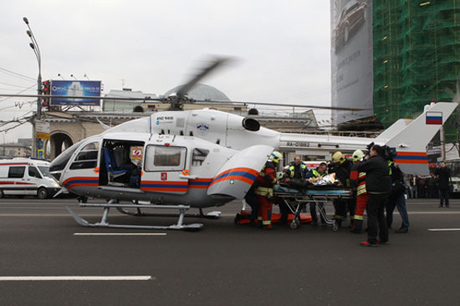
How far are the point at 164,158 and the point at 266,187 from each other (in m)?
2.43

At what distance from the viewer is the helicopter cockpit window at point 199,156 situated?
854 cm

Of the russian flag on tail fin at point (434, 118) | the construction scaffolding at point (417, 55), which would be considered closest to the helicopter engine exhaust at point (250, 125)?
the russian flag on tail fin at point (434, 118)

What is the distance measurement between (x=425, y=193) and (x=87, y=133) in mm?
30454

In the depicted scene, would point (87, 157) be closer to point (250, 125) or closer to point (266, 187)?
point (250, 125)

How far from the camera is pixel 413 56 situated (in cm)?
2980

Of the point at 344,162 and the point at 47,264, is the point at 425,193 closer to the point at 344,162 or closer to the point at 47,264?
the point at 344,162

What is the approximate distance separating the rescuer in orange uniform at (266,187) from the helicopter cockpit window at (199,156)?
1.35 m

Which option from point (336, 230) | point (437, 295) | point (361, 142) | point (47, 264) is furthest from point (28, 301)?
point (361, 142)

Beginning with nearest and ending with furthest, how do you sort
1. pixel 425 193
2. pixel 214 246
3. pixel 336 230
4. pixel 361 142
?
pixel 214 246 < pixel 336 230 < pixel 361 142 < pixel 425 193

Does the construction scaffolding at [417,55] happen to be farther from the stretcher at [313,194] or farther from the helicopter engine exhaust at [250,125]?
the helicopter engine exhaust at [250,125]

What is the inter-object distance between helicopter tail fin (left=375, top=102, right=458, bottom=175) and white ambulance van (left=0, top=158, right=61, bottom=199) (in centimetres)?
1688

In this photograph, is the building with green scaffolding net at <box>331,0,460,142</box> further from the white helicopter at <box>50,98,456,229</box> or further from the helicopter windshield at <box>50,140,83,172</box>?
the helicopter windshield at <box>50,140,83,172</box>

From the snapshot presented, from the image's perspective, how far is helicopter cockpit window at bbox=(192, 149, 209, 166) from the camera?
28.0ft

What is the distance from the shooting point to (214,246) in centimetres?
656
